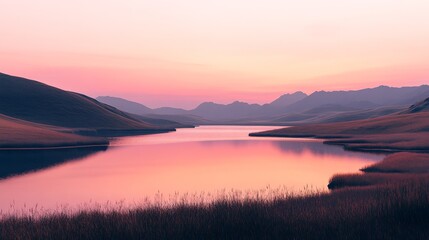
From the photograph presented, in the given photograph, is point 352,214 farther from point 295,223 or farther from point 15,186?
point 15,186

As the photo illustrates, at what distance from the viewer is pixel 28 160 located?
6231cm

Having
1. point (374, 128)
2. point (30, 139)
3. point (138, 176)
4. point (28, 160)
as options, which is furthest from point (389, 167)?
point (374, 128)

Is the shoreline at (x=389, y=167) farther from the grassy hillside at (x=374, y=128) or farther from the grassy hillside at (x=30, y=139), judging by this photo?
the grassy hillside at (x=30, y=139)

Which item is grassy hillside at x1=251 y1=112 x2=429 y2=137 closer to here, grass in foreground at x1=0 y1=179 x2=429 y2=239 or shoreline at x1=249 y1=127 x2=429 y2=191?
shoreline at x1=249 y1=127 x2=429 y2=191

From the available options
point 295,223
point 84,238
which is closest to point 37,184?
point 84,238

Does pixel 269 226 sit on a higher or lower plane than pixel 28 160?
higher

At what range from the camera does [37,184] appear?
133 feet

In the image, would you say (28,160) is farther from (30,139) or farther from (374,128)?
(374,128)

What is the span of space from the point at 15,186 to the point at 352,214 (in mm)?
34032

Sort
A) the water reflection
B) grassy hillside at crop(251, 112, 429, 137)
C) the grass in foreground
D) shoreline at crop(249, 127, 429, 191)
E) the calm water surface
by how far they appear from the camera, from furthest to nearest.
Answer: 1. grassy hillside at crop(251, 112, 429, 137)
2. the water reflection
3. the calm water surface
4. shoreline at crop(249, 127, 429, 191)
5. the grass in foreground

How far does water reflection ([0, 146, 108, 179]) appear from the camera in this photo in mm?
51528

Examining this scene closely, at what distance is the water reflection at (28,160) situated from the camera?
5153cm

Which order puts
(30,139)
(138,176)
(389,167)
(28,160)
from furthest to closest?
(30,139) → (28,160) → (138,176) → (389,167)

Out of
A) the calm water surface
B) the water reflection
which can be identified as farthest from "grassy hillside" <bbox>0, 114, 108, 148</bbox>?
the calm water surface
